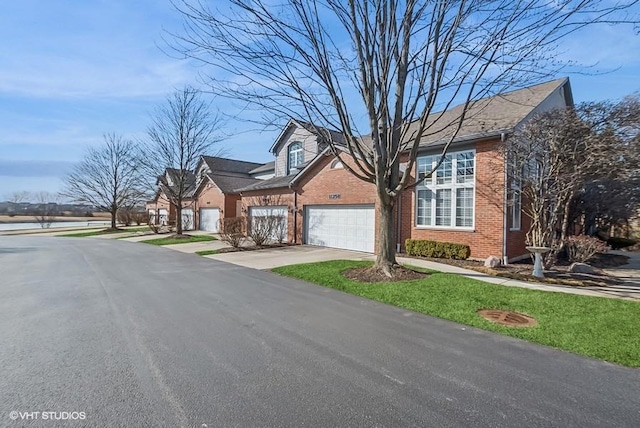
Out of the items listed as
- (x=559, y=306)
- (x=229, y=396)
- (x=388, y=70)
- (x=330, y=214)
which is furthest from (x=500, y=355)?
(x=330, y=214)

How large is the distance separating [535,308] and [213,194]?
2555 cm

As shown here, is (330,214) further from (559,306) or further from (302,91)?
(559,306)

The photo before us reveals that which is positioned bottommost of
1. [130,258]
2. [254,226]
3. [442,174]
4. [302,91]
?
[130,258]

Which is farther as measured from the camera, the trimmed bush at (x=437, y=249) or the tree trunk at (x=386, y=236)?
the trimmed bush at (x=437, y=249)

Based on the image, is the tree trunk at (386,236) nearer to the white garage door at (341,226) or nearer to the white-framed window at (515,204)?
the white-framed window at (515,204)

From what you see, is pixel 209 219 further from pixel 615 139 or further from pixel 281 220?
pixel 615 139

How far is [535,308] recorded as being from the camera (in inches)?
239

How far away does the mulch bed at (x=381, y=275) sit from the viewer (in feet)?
28.2

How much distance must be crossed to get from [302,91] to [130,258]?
10504mm

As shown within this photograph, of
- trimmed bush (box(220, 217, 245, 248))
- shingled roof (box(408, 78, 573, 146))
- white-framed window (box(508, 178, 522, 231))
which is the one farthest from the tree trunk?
trimmed bush (box(220, 217, 245, 248))

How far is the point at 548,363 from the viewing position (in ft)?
13.1

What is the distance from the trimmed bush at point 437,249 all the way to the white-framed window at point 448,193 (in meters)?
0.80

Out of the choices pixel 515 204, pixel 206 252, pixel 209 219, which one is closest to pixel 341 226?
pixel 206 252

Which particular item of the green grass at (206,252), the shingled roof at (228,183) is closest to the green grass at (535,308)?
the green grass at (206,252)
